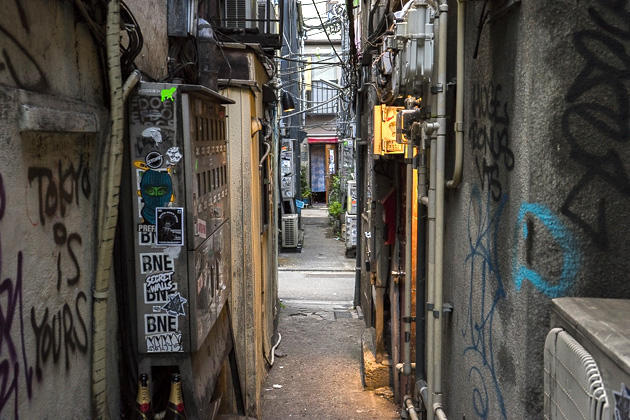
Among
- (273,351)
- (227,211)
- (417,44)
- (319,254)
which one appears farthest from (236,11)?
(319,254)

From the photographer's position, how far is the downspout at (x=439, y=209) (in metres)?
4.74

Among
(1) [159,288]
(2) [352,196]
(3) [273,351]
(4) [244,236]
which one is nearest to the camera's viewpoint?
(1) [159,288]

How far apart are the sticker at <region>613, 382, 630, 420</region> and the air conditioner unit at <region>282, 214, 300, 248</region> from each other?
20351mm

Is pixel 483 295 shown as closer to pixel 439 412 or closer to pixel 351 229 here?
pixel 439 412

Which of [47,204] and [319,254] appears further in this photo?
[319,254]

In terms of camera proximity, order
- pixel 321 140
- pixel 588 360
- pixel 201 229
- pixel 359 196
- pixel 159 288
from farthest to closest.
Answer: pixel 321 140 → pixel 359 196 → pixel 201 229 → pixel 159 288 → pixel 588 360

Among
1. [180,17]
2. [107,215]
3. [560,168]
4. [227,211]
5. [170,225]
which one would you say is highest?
[180,17]

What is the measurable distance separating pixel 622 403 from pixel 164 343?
3512mm

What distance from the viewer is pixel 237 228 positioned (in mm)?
8453

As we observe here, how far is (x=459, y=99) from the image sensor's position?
4.43 m

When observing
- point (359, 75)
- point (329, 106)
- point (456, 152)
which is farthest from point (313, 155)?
point (456, 152)

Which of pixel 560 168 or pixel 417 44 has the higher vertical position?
pixel 417 44

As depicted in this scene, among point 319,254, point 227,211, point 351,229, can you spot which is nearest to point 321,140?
point 319,254

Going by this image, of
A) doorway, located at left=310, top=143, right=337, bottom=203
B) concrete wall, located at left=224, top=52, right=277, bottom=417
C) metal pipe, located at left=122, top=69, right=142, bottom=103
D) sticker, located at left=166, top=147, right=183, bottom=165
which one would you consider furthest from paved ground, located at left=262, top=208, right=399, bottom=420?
doorway, located at left=310, top=143, right=337, bottom=203
